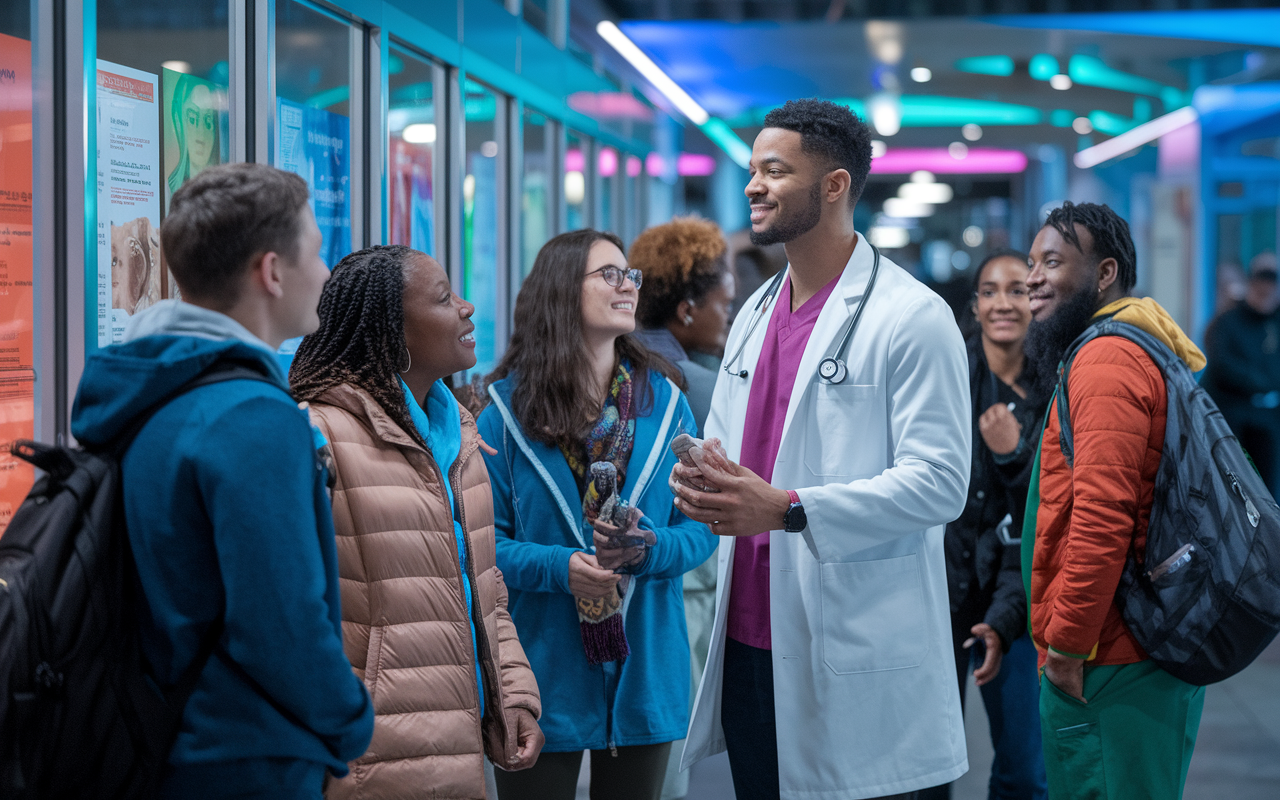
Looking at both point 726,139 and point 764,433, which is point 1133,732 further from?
point 726,139

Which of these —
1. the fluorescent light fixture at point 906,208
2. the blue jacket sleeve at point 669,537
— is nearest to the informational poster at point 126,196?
the blue jacket sleeve at point 669,537

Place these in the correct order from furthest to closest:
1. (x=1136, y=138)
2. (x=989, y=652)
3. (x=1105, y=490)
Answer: (x=1136, y=138) → (x=989, y=652) → (x=1105, y=490)

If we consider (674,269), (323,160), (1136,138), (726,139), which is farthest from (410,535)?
(1136,138)

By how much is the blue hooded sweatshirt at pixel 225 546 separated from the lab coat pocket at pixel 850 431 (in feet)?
3.46

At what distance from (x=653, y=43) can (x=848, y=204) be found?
8.79m

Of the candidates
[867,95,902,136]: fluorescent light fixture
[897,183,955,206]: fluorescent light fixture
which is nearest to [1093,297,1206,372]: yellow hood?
[867,95,902,136]: fluorescent light fixture

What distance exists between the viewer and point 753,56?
11.8 meters

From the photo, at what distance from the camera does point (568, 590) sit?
103 inches

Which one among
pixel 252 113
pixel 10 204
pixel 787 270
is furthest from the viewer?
pixel 252 113

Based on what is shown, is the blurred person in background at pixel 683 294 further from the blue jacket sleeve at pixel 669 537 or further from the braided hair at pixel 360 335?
the braided hair at pixel 360 335

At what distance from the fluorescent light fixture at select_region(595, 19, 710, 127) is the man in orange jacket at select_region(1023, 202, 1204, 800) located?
6478mm

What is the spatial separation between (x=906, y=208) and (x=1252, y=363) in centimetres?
2452

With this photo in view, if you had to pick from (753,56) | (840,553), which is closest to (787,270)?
(840,553)

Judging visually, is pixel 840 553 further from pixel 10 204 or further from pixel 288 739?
pixel 10 204
